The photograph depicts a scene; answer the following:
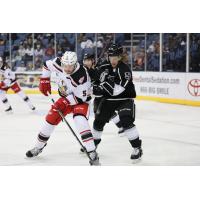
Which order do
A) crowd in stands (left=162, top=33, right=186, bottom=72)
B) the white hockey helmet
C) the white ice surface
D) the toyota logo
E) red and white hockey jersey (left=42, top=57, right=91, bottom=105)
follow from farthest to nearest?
1. crowd in stands (left=162, top=33, right=186, bottom=72)
2. the toyota logo
3. the white ice surface
4. red and white hockey jersey (left=42, top=57, right=91, bottom=105)
5. the white hockey helmet

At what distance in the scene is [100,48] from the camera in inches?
410

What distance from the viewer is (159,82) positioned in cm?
877

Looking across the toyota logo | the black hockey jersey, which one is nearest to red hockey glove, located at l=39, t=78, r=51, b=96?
the black hockey jersey

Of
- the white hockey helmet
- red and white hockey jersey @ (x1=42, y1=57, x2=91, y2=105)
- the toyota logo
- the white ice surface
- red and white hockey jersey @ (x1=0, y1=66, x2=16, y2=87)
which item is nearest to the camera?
the white hockey helmet

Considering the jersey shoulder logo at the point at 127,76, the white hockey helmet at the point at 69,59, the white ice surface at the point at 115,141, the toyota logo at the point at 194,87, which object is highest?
the white hockey helmet at the point at 69,59

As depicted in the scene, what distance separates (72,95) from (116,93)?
1.20 feet

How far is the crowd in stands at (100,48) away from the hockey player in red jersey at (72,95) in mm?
4410

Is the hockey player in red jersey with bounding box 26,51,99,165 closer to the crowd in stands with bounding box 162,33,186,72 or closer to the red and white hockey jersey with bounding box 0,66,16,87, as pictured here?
the red and white hockey jersey with bounding box 0,66,16,87

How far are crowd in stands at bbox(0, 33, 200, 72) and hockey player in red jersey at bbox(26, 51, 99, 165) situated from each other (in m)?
4.41

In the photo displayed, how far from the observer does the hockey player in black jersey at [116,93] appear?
359cm

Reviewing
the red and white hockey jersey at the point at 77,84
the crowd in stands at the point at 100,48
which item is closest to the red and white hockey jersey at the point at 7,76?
the crowd in stands at the point at 100,48

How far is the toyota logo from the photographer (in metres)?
8.02

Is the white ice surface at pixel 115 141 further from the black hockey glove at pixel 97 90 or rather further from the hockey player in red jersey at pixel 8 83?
the black hockey glove at pixel 97 90

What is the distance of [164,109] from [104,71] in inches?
163
